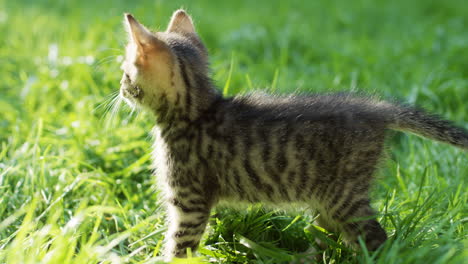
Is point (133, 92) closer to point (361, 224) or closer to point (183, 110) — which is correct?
point (183, 110)

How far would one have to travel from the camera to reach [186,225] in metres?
2.93

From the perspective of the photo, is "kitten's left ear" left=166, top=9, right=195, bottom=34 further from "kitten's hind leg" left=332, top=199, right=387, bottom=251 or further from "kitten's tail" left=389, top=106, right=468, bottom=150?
"kitten's hind leg" left=332, top=199, right=387, bottom=251

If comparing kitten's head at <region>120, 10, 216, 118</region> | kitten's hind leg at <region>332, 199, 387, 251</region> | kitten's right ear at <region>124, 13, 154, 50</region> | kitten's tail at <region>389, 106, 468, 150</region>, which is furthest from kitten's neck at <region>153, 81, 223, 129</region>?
kitten's tail at <region>389, 106, 468, 150</region>

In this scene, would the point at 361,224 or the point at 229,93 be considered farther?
the point at 229,93

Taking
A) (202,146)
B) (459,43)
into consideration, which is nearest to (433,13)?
(459,43)

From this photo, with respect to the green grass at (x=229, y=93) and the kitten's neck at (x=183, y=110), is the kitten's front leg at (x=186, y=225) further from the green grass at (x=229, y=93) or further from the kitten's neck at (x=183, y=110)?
the kitten's neck at (x=183, y=110)

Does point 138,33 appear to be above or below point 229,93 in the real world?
above

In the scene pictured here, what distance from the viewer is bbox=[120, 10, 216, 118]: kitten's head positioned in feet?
9.23

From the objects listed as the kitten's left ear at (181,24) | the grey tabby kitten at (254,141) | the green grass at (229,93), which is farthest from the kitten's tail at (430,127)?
the kitten's left ear at (181,24)

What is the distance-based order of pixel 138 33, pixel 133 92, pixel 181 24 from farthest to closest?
pixel 181 24
pixel 133 92
pixel 138 33

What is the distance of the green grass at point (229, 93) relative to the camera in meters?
2.87

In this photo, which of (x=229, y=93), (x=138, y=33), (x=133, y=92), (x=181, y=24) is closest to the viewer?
(x=138, y=33)

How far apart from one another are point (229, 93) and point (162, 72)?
5.83ft

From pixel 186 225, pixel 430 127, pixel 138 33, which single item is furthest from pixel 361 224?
pixel 138 33
